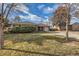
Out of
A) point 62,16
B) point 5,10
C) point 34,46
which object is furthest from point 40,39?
point 5,10

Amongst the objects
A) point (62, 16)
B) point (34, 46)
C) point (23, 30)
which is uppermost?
point (62, 16)

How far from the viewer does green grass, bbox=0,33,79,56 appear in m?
1.87

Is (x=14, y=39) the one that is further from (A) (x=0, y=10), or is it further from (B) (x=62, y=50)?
(B) (x=62, y=50)

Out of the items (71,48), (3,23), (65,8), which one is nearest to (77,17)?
(65,8)

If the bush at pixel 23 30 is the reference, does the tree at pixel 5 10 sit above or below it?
above

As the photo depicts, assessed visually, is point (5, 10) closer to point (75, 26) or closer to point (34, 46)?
point (34, 46)

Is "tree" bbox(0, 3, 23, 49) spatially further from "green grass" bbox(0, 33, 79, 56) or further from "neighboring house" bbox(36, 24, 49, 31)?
"neighboring house" bbox(36, 24, 49, 31)

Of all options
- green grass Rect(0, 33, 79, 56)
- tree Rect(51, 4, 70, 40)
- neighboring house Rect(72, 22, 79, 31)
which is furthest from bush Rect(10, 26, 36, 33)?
neighboring house Rect(72, 22, 79, 31)

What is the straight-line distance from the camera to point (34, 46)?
6.16ft

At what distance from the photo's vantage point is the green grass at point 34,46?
187 cm

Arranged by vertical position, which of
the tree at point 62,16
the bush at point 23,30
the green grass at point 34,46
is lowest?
the green grass at point 34,46

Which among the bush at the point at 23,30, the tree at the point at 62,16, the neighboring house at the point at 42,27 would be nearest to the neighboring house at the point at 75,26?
the tree at the point at 62,16

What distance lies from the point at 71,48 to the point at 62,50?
8 centimetres

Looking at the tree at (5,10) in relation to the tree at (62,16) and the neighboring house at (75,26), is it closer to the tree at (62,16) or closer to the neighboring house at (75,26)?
the tree at (62,16)
